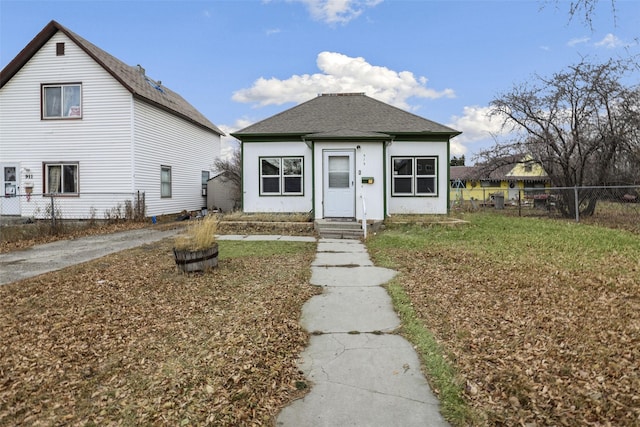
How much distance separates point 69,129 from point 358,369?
16.6m

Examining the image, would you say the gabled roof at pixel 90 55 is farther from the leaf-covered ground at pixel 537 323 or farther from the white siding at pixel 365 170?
the leaf-covered ground at pixel 537 323

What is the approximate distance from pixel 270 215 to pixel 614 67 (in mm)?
13577

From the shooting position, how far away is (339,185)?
40.8 ft

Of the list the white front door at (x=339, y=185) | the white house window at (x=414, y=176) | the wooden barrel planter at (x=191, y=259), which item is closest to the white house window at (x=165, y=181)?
the white front door at (x=339, y=185)

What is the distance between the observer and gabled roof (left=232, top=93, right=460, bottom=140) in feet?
45.5

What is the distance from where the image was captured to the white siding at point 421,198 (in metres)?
14.1

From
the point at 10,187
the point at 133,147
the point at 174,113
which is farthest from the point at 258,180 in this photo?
the point at 10,187

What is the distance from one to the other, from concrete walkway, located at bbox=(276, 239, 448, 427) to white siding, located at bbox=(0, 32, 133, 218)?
13.1 m

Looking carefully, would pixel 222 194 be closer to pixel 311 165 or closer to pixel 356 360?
pixel 311 165

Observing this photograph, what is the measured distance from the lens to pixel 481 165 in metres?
17.6

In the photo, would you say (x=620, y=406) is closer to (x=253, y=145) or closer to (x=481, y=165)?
(x=253, y=145)

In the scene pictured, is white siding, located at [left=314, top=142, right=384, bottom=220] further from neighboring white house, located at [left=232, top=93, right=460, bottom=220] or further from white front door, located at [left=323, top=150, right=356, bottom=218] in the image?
neighboring white house, located at [left=232, top=93, right=460, bottom=220]

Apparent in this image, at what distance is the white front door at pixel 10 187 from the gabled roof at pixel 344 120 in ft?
31.8

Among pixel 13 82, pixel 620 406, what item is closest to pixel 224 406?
pixel 620 406
